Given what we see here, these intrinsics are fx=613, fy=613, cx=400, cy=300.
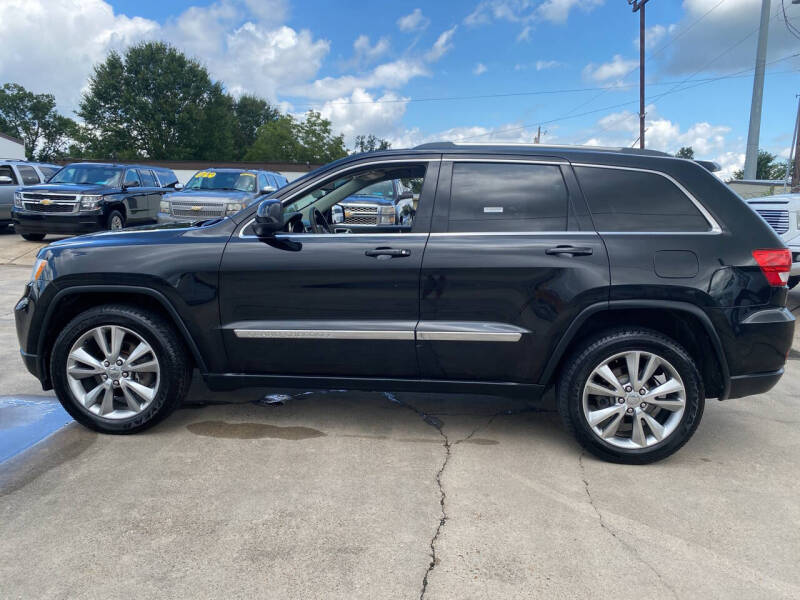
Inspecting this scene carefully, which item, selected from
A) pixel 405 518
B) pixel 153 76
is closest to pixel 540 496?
pixel 405 518

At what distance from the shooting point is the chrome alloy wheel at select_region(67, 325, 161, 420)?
12.7 ft

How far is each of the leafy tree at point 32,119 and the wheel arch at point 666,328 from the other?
94.7m

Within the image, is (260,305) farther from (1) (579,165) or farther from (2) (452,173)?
(1) (579,165)

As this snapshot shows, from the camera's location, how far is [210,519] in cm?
301

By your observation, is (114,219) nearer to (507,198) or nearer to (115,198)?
(115,198)

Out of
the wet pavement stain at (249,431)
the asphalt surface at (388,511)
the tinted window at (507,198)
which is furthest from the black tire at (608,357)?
the wet pavement stain at (249,431)

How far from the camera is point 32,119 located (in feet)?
284

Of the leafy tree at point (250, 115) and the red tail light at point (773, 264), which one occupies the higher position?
the leafy tree at point (250, 115)

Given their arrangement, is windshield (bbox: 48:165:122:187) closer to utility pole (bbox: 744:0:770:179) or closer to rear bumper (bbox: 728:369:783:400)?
rear bumper (bbox: 728:369:783:400)

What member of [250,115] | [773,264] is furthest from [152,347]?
[250,115]

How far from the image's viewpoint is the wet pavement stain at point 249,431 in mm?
4055

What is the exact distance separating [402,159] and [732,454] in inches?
113

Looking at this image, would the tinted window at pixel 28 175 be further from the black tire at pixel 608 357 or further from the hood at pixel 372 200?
the black tire at pixel 608 357

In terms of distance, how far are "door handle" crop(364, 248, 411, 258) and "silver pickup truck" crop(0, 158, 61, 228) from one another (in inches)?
615
